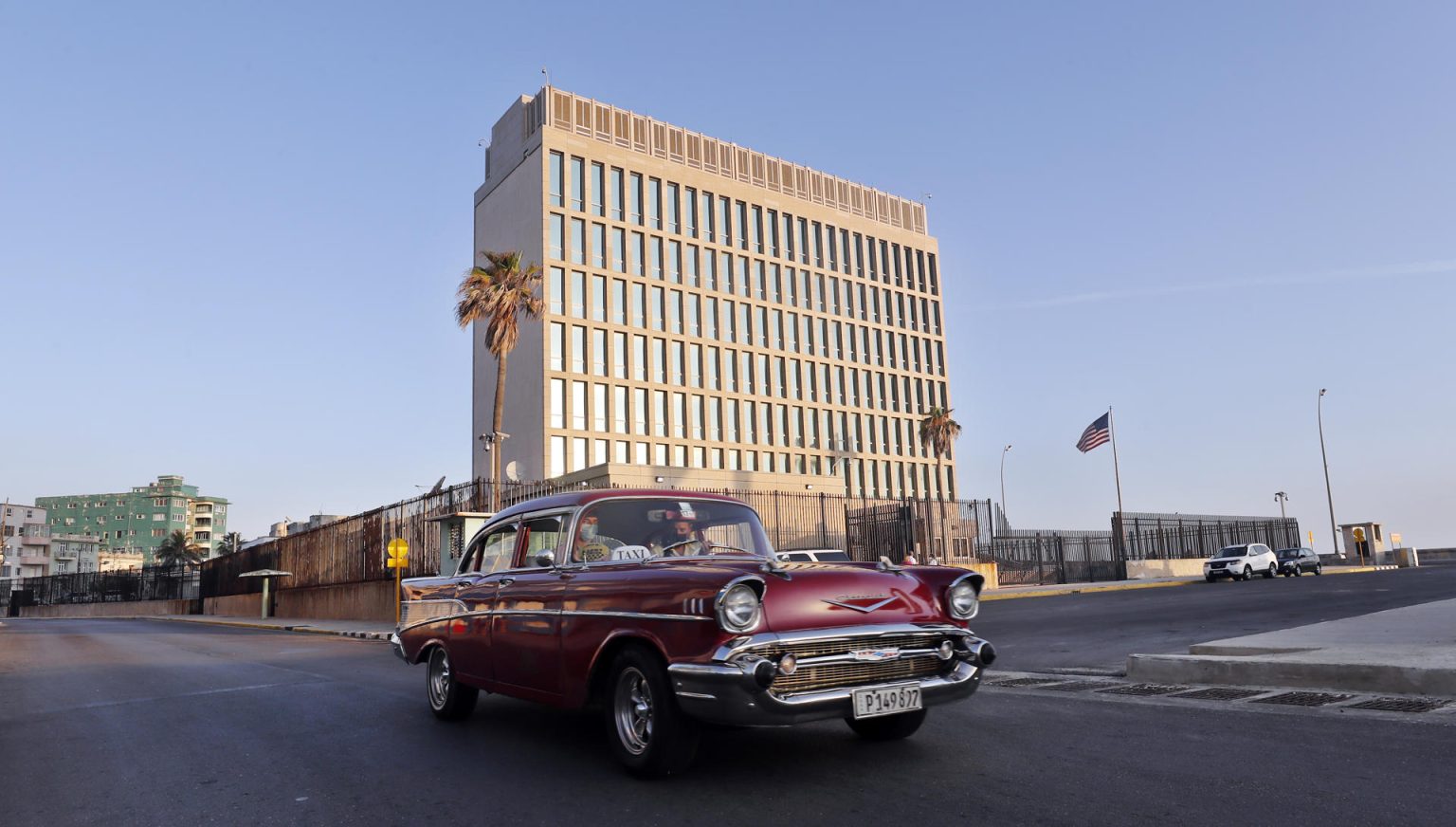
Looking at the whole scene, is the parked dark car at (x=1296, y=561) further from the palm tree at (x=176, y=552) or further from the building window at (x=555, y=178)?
the palm tree at (x=176, y=552)

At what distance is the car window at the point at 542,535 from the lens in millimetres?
6129

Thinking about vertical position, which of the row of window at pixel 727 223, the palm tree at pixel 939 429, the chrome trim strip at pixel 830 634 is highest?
the row of window at pixel 727 223

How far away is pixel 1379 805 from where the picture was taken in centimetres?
398

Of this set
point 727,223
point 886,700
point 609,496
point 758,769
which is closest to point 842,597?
point 886,700

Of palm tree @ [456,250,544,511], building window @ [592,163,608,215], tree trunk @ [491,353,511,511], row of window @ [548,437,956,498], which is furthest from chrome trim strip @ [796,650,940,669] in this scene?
building window @ [592,163,608,215]

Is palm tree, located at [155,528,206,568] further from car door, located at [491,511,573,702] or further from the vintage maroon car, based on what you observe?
the vintage maroon car

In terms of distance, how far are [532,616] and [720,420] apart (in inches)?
2153

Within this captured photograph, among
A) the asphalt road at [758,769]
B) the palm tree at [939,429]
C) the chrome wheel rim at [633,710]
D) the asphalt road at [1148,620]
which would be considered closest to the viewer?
the asphalt road at [758,769]

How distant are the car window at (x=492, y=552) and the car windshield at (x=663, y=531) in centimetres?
98

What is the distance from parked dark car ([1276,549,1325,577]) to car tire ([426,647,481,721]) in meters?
40.2

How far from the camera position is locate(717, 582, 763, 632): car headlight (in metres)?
4.45

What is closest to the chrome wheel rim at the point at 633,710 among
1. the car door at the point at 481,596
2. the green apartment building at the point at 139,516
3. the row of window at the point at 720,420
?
the car door at the point at 481,596

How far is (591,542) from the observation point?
19.4 ft

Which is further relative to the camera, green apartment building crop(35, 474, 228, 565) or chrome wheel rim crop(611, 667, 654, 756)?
green apartment building crop(35, 474, 228, 565)
